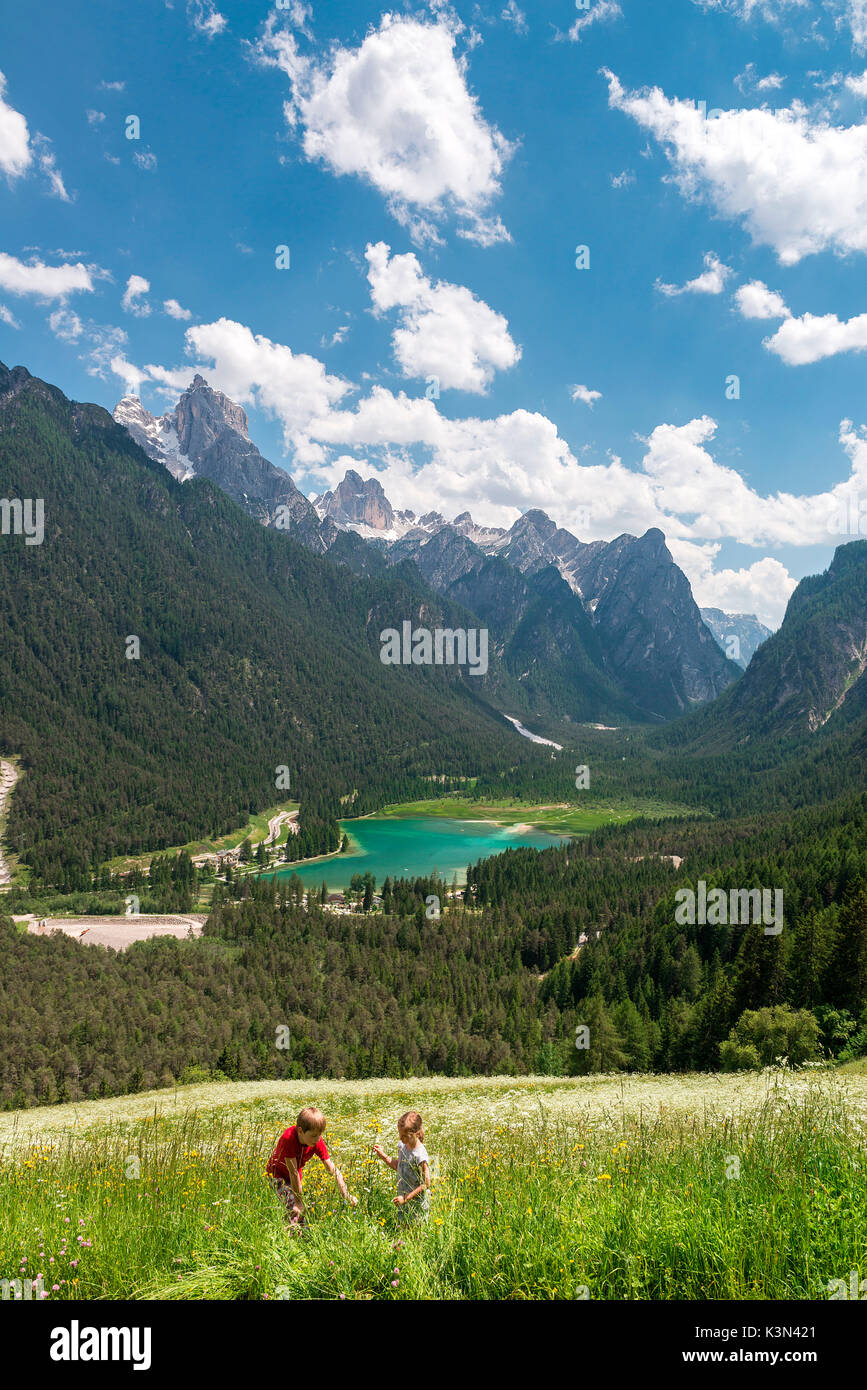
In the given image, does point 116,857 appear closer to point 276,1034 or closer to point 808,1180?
point 276,1034

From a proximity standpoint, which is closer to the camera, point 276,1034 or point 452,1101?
point 452,1101

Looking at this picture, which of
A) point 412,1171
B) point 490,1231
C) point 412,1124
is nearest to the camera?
point 490,1231

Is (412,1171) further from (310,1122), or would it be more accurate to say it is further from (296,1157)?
(296,1157)

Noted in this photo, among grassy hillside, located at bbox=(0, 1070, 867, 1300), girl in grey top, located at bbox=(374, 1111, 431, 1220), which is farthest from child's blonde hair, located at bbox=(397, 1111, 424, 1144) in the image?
grassy hillside, located at bbox=(0, 1070, 867, 1300)

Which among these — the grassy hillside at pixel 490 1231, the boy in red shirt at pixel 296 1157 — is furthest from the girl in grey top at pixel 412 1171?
the boy in red shirt at pixel 296 1157

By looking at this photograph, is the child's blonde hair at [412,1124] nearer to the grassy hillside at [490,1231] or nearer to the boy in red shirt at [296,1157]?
the grassy hillside at [490,1231]

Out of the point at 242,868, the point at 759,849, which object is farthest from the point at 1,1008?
the point at 759,849

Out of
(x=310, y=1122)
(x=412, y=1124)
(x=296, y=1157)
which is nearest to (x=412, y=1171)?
(x=412, y=1124)
